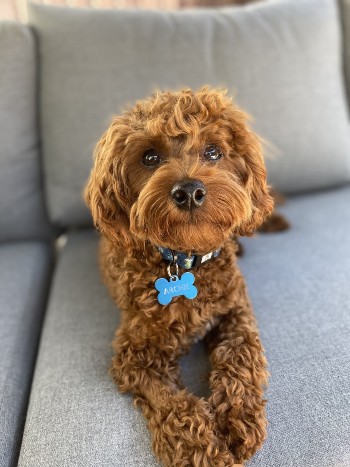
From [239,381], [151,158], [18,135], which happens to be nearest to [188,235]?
[151,158]

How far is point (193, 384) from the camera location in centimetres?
125

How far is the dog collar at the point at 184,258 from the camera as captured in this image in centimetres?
128

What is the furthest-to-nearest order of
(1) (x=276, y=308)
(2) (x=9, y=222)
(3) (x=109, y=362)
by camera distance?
(2) (x=9, y=222)
(1) (x=276, y=308)
(3) (x=109, y=362)

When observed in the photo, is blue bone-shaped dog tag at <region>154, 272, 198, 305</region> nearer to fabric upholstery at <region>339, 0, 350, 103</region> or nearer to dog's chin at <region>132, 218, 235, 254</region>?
dog's chin at <region>132, 218, 235, 254</region>

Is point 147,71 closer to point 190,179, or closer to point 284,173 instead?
point 284,173

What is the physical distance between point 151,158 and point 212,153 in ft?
0.60

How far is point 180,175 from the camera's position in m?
1.13

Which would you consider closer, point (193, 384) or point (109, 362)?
point (193, 384)

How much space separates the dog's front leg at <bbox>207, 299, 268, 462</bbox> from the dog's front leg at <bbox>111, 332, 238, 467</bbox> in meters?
0.04

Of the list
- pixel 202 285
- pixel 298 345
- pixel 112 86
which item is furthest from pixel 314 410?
pixel 112 86

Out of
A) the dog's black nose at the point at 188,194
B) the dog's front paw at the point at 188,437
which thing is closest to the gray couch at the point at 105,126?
the dog's front paw at the point at 188,437

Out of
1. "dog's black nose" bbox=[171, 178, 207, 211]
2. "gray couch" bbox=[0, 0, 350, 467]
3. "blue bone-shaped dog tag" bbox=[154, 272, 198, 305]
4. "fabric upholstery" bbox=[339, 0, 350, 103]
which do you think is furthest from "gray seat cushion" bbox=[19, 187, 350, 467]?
"fabric upholstery" bbox=[339, 0, 350, 103]

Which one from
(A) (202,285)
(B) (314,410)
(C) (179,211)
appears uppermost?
(C) (179,211)

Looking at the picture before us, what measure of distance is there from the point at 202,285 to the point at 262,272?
47cm
